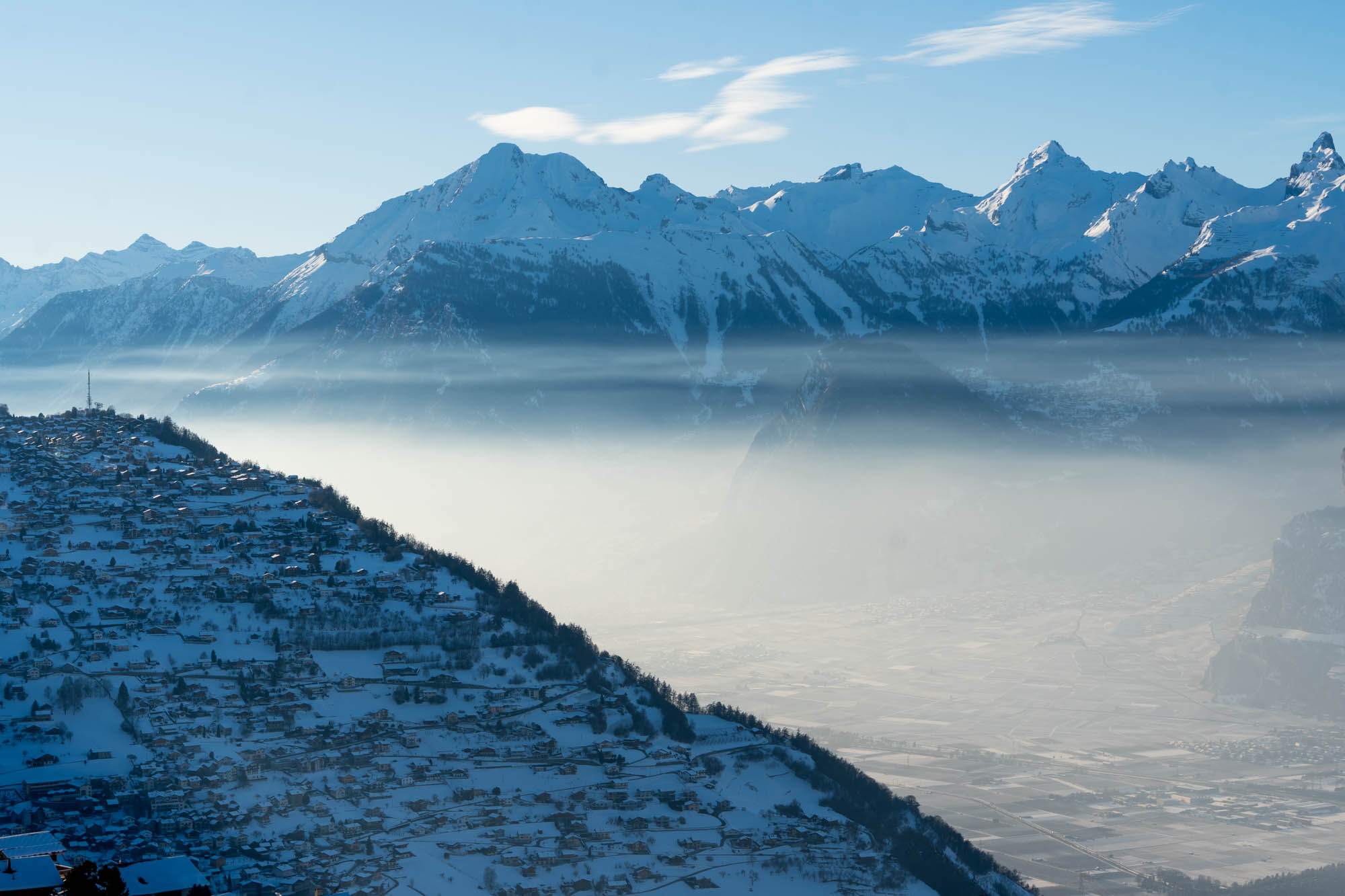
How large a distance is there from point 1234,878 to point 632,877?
299 feet

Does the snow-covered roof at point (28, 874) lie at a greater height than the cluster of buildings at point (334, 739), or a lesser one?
greater

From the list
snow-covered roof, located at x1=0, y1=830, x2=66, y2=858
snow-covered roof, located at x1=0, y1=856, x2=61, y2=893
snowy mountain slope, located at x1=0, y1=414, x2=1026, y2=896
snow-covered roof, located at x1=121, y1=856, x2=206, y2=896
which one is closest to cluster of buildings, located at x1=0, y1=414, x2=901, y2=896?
snowy mountain slope, located at x1=0, y1=414, x2=1026, y2=896

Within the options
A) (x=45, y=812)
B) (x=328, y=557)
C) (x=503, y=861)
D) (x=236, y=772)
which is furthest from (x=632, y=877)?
(x=328, y=557)

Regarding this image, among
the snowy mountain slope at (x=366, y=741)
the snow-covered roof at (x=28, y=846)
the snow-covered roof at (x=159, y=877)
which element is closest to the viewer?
the snow-covered roof at (x=28, y=846)

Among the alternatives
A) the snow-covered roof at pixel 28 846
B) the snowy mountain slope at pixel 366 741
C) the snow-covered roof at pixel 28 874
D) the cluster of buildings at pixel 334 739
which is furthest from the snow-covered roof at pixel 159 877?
the snowy mountain slope at pixel 366 741

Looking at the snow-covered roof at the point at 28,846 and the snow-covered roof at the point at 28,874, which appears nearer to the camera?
the snow-covered roof at the point at 28,874

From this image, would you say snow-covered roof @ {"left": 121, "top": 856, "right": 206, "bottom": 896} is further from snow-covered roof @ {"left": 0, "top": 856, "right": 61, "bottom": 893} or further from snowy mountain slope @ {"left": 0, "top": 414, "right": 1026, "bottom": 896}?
snowy mountain slope @ {"left": 0, "top": 414, "right": 1026, "bottom": 896}

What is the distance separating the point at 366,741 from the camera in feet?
483

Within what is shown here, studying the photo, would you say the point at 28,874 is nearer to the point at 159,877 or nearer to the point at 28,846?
the point at 28,846

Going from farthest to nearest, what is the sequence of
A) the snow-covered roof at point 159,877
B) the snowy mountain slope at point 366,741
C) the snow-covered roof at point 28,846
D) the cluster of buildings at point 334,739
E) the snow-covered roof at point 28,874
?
the snowy mountain slope at point 366,741, the cluster of buildings at point 334,739, the snow-covered roof at point 159,877, the snow-covered roof at point 28,846, the snow-covered roof at point 28,874

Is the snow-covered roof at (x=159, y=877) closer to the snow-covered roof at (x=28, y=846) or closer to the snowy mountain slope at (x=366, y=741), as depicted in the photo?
the snow-covered roof at (x=28, y=846)

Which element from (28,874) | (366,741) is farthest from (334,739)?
(28,874)

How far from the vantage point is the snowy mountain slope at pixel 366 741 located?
428 ft

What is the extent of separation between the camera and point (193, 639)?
157875 millimetres
